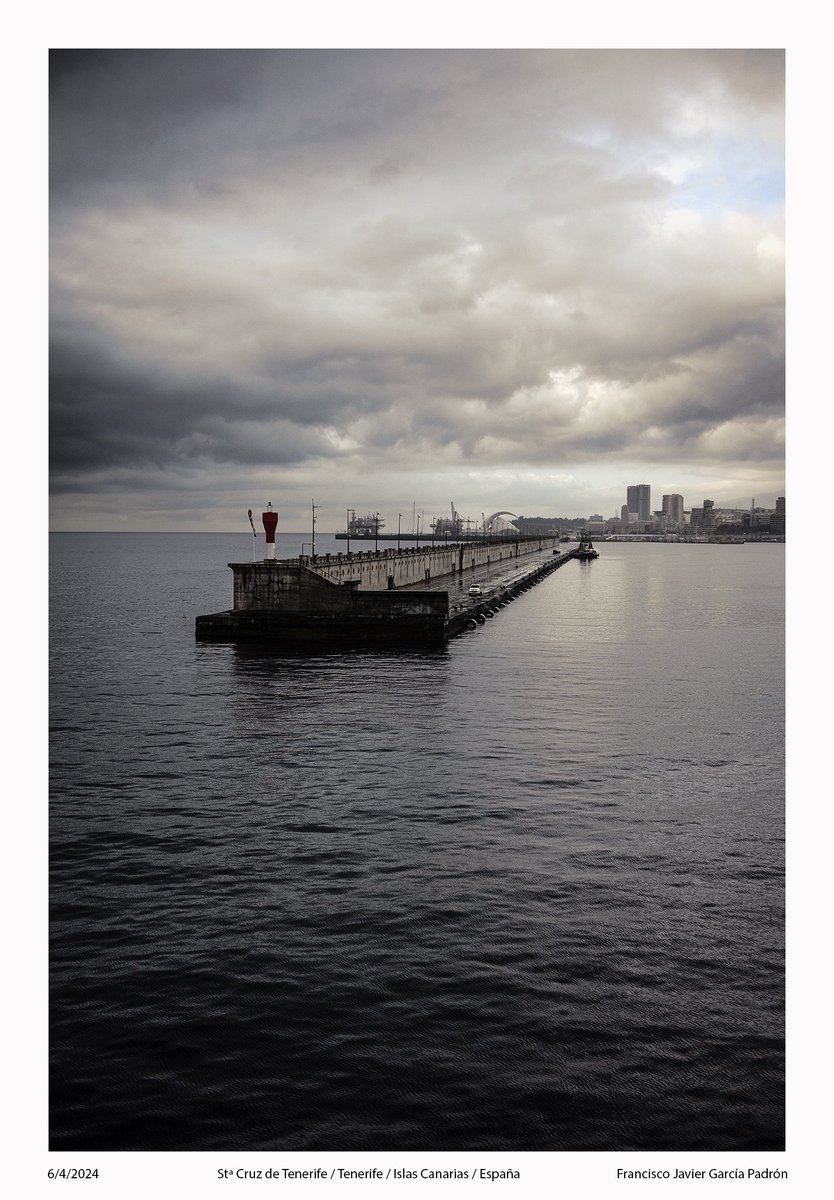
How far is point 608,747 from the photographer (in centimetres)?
3109

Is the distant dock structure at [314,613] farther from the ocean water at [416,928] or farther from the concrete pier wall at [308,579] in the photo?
the ocean water at [416,928]

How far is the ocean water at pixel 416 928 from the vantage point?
37.4ft

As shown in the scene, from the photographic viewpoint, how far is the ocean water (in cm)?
1141

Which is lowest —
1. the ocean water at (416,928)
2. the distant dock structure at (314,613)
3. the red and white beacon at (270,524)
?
the ocean water at (416,928)

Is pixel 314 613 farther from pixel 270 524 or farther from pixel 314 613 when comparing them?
pixel 270 524

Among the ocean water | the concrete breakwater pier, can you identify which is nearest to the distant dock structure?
the concrete breakwater pier

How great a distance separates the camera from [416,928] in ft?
53.5

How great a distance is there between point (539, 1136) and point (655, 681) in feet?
122

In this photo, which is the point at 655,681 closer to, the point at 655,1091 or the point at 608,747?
the point at 608,747

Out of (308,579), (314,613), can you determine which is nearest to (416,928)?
(314,613)

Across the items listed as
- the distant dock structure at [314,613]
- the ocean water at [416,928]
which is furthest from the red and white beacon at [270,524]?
the ocean water at [416,928]

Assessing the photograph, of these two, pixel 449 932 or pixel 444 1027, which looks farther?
pixel 449 932

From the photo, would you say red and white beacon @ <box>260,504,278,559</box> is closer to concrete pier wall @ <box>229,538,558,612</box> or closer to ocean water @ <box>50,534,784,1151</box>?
concrete pier wall @ <box>229,538,558,612</box>
